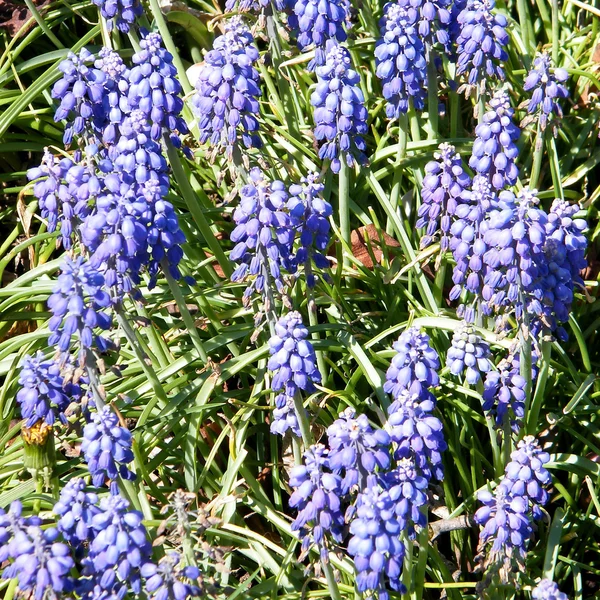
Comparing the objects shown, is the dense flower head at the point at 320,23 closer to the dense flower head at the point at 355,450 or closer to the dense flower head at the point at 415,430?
the dense flower head at the point at 415,430

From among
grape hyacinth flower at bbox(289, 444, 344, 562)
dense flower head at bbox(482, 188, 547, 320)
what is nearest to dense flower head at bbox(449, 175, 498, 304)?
dense flower head at bbox(482, 188, 547, 320)

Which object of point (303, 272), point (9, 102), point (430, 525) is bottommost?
point (430, 525)

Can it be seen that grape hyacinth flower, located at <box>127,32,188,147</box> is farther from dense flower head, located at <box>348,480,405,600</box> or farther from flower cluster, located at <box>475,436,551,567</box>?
flower cluster, located at <box>475,436,551,567</box>

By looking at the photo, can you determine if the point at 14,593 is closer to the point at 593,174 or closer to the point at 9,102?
the point at 9,102

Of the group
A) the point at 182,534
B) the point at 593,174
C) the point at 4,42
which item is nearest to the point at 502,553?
the point at 182,534

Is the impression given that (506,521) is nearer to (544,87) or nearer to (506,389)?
(506,389)

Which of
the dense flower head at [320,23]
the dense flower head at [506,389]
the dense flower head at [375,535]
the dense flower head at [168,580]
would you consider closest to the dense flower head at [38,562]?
the dense flower head at [168,580]

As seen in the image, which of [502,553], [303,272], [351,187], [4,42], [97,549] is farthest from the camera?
[4,42]
